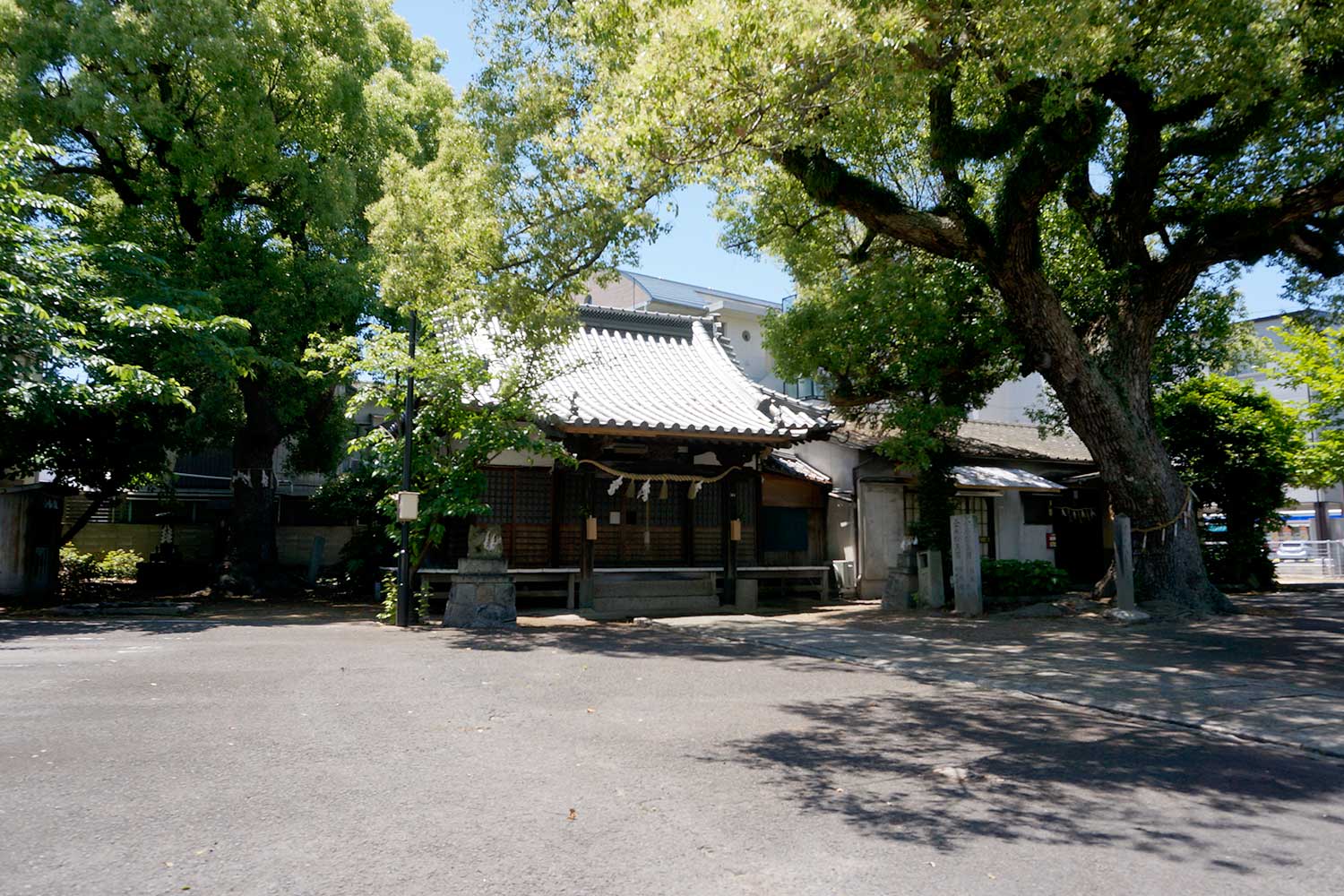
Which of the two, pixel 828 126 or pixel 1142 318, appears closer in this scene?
pixel 828 126

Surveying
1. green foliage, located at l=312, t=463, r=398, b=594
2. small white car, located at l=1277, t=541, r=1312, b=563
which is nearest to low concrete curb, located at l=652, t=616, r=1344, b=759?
green foliage, located at l=312, t=463, r=398, b=594

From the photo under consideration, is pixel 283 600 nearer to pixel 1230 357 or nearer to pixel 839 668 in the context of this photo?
pixel 839 668

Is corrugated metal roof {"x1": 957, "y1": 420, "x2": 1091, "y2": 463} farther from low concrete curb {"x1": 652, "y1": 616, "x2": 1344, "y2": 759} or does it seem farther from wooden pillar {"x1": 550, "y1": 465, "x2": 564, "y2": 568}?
low concrete curb {"x1": 652, "y1": 616, "x2": 1344, "y2": 759}

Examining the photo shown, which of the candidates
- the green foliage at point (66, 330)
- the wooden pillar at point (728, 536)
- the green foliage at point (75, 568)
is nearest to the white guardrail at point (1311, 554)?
the wooden pillar at point (728, 536)

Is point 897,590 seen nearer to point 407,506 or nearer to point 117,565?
point 407,506

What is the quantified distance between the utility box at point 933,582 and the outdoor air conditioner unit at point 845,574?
3070 millimetres

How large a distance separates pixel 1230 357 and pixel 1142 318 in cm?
636

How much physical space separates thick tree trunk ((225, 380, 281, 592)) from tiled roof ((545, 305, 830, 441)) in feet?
24.0

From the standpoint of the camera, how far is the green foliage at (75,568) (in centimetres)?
1967

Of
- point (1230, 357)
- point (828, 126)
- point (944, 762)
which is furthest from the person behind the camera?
point (1230, 357)

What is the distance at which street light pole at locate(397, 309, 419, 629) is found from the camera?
12.8 meters

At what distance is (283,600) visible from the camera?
60.4 feet

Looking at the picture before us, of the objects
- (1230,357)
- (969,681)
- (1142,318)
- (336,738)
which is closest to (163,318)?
(336,738)

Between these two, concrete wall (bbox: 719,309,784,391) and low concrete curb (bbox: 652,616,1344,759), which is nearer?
low concrete curb (bbox: 652,616,1344,759)
